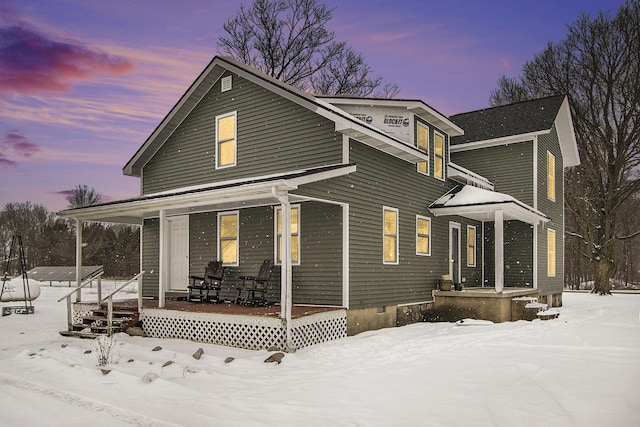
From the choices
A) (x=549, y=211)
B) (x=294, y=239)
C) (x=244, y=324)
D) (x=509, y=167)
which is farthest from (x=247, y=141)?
(x=549, y=211)

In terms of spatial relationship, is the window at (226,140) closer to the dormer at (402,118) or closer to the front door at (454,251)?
the dormer at (402,118)

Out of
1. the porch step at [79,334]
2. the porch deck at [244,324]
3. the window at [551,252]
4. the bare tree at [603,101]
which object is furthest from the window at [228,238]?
the bare tree at [603,101]

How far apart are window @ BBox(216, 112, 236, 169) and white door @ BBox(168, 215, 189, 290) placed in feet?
6.88

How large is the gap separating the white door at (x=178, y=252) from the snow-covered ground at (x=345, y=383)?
405cm

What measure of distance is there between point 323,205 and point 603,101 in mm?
21571

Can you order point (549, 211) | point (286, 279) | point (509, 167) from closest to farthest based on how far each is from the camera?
point (286, 279)
point (509, 167)
point (549, 211)

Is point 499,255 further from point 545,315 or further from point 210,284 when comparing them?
point 210,284

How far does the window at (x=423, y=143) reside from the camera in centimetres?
1458

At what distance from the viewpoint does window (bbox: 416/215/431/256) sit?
567 inches

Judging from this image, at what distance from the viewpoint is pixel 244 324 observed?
32.6 feet

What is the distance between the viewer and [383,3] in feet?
65.7

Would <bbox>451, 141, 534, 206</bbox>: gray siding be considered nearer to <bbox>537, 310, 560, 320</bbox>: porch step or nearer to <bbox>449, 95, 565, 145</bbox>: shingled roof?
<bbox>449, 95, 565, 145</bbox>: shingled roof

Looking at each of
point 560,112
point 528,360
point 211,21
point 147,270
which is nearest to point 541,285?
point 560,112

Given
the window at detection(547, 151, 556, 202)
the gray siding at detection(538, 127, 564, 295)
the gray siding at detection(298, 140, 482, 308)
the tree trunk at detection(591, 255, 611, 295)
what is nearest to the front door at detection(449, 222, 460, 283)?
the gray siding at detection(298, 140, 482, 308)
